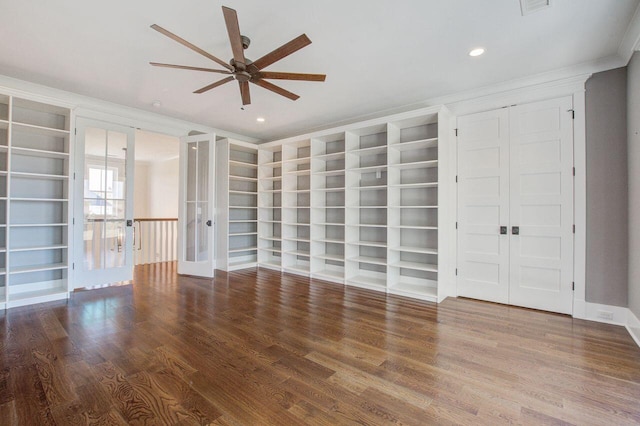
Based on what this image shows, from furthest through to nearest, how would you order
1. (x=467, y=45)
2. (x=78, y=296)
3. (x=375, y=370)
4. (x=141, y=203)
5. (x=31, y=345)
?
(x=141, y=203) → (x=78, y=296) → (x=467, y=45) → (x=31, y=345) → (x=375, y=370)

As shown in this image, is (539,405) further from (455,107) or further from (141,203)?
(141,203)

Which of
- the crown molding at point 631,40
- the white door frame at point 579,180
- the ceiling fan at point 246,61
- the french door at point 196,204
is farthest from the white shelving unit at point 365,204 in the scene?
the crown molding at point 631,40

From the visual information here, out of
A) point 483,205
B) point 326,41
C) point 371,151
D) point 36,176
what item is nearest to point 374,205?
point 371,151

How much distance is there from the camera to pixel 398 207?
4.12 meters

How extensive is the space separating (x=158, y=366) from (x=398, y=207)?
336 centimetres

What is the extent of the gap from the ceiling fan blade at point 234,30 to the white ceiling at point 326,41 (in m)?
0.37

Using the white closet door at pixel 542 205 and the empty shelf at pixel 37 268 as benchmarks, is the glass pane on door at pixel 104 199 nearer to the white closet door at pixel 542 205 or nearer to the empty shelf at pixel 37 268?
the empty shelf at pixel 37 268

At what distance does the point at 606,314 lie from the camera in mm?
3043

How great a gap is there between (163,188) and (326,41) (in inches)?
325

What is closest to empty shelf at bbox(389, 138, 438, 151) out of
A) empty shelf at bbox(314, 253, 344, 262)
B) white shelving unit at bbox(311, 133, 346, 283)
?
white shelving unit at bbox(311, 133, 346, 283)

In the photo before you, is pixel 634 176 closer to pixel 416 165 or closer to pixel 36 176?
pixel 416 165

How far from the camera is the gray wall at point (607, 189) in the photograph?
2.97m

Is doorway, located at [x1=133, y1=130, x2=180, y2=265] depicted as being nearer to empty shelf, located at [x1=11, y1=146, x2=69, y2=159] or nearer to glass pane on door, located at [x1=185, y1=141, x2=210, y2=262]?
glass pane on door, located at [x1=185, y1=141, x2=210, y2=262]

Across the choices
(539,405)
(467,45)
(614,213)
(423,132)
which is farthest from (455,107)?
(539,405)
